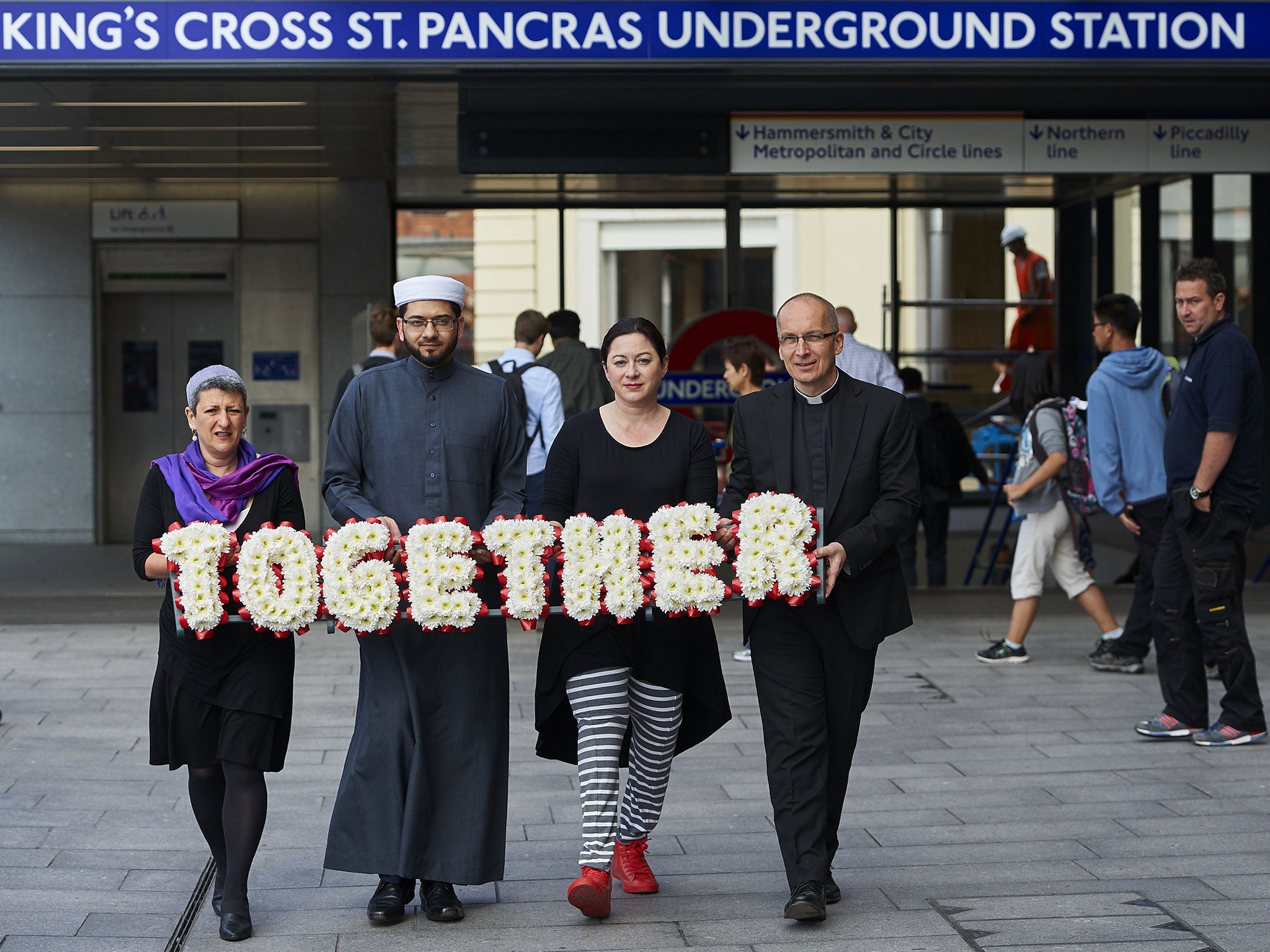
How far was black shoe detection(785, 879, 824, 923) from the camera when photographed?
169 inches

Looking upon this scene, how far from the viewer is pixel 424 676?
4480 mm

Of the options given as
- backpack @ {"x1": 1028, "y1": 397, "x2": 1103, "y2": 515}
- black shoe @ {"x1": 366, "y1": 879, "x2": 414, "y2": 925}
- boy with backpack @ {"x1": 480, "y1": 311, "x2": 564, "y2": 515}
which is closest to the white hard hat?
backpack @ {"x1": 1028, "y1": 397, "x2": 1103, "y2": 515}

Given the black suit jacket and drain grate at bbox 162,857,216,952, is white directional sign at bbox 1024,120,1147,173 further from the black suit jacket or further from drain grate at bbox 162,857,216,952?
drain grate at bbox 162,857,216,952

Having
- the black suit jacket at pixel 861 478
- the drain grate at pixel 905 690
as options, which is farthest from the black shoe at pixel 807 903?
the drain grate at pixel 905 690

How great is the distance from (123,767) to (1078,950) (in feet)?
12.7

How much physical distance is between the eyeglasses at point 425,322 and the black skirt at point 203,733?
3.81ft

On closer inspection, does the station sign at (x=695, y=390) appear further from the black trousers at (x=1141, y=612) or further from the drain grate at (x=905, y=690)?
the black trousers at (x=1141, y=612)

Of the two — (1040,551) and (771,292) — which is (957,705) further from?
(771,292)

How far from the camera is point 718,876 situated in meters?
4.89

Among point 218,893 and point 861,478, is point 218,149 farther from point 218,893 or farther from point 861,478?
point 861,478

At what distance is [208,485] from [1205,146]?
709cm

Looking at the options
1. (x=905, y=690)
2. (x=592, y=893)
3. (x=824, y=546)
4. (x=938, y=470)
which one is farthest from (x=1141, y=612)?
(x=592, y=893)

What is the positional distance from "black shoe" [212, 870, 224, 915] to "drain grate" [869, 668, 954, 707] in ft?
12.0

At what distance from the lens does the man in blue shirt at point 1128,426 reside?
24.9ft
